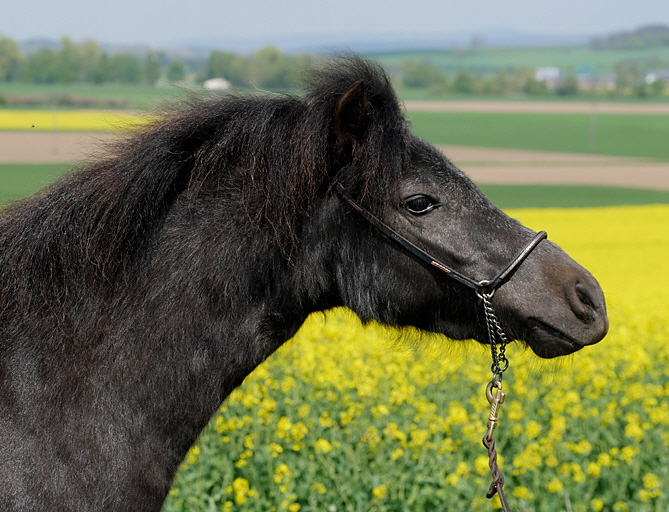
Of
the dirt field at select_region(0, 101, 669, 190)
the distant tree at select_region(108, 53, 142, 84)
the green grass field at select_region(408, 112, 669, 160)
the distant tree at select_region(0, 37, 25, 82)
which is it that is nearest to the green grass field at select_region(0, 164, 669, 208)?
the dirt field at select_region(0, 101, 669, 190)

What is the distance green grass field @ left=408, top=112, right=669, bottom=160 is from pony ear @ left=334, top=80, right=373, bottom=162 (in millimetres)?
48417

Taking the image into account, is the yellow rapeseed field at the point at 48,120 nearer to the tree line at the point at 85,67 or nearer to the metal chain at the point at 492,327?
the tree line at the point at 85,67

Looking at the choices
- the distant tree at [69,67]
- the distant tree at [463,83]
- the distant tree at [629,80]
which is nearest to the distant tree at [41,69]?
the distant tree at [69,67]

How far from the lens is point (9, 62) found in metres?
64.7

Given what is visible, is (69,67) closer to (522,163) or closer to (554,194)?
(522,163)

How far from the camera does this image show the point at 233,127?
2963mm

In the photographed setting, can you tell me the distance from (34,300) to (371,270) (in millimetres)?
1190

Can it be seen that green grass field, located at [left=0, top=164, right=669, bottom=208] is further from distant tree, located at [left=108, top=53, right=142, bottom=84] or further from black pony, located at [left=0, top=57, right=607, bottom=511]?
distant tree, located at [left=108, top=53, right=142, bottom=84]

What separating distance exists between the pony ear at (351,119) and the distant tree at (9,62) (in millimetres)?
66065

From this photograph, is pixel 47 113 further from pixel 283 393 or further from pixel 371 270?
pixel 371 270

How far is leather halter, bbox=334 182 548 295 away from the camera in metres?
2.93

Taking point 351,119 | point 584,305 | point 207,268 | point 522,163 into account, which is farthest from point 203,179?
point 522,163

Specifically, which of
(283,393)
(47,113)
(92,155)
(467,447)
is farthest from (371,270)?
(47,113)

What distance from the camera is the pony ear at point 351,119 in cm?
283
